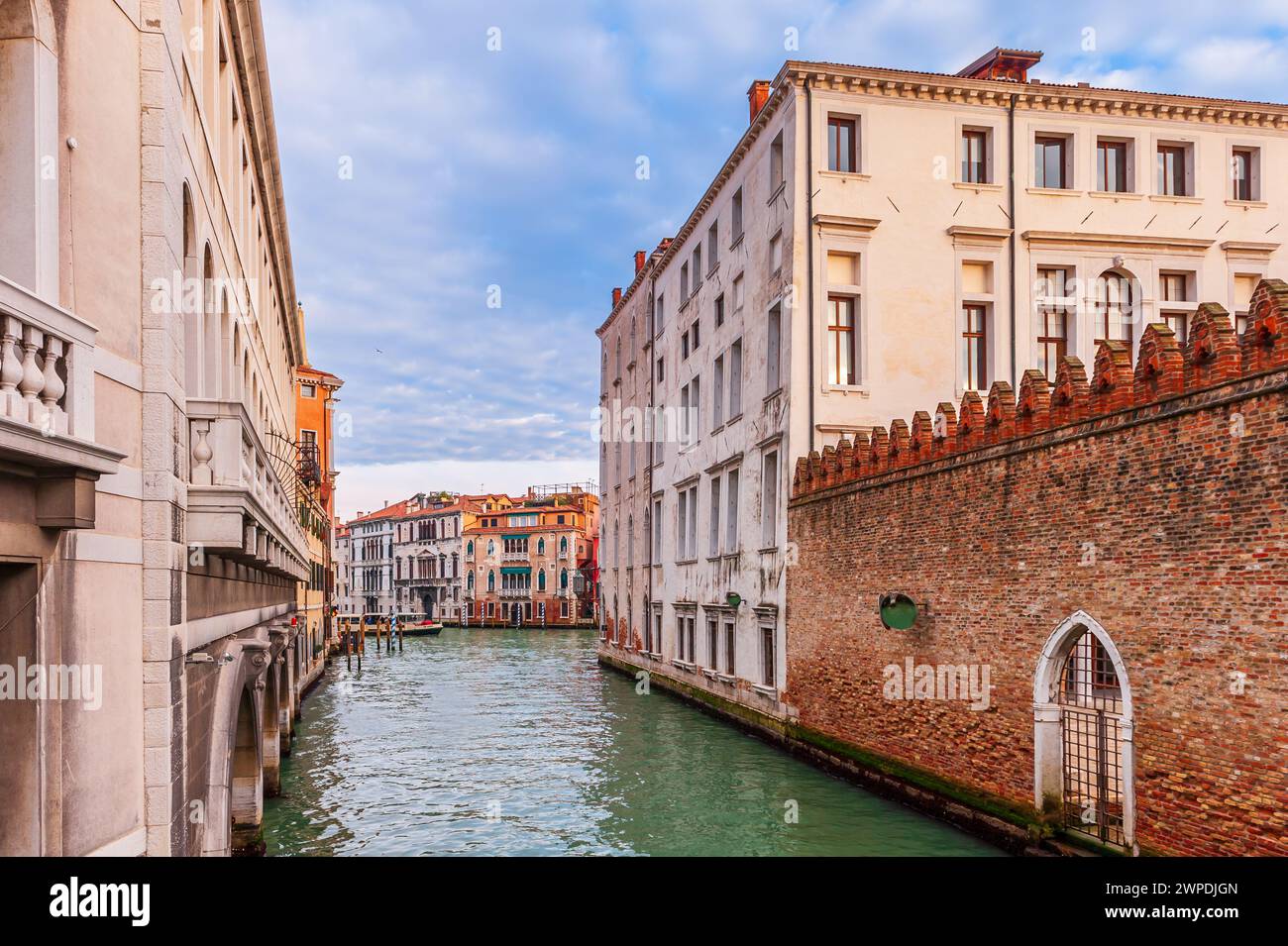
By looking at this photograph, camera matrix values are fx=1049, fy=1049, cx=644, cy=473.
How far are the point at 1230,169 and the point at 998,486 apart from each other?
11666 millimetres

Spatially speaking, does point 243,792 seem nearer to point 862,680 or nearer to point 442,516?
point 862,680

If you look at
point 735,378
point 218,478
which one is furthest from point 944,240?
point 218,478

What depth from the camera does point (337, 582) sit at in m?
88.4

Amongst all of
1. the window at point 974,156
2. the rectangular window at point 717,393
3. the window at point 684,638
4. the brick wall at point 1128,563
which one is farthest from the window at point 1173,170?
the window at point 684,638

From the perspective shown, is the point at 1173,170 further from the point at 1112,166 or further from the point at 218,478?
the point at 218,478

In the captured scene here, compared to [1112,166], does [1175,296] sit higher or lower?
lower

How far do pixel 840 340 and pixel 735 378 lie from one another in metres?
3.87

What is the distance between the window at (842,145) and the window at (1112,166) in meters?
4.49

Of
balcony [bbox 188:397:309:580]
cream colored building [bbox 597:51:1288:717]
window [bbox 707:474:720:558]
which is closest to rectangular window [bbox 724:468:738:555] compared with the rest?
cream colored building [bbox 597:51:1288:717]

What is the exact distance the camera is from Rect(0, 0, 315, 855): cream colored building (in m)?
4.03

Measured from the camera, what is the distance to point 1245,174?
18.9 metres

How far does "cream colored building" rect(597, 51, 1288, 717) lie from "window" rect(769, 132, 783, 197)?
0.17 ft
